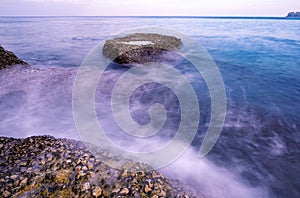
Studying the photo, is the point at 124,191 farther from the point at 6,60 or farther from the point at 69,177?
the point at 6,60

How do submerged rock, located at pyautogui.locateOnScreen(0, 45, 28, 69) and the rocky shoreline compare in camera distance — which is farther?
submerged rock, located at pyautogui.locateOnScreen(0, 45, 28, 69)

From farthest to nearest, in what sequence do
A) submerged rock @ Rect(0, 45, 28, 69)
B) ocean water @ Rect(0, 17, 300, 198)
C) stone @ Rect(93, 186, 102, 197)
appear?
1. submerged rock @ Rect(0, 45, 28, 69)
2. ocean water @ Rect(0, 17, 300, 198)
3. stone @ Rect(93, 186, 102, 197)

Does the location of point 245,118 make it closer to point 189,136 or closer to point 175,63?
point 189,136

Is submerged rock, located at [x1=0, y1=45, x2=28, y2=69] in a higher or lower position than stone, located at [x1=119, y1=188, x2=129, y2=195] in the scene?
lower

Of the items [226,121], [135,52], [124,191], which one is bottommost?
[226,121]

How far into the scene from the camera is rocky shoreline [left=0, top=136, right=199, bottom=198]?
11.1ft

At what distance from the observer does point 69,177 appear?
11.9 feet

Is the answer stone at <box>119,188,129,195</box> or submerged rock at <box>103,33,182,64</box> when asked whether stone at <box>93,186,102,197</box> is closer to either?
stone at <box>119,188,129,195</box>

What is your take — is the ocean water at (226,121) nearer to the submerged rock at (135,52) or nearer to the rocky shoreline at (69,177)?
the rocky shoreline at (69,177)

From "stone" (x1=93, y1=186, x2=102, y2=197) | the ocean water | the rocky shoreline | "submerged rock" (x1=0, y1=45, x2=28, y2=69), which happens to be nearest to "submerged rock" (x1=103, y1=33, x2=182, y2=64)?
the ocean water

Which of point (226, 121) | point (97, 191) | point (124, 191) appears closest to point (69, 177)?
point (97, 191)

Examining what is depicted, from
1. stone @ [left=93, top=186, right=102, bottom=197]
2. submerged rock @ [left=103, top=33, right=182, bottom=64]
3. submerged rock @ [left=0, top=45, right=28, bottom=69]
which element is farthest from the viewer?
submerged rock @ [left=103, top=33, right=182, bottom=64]

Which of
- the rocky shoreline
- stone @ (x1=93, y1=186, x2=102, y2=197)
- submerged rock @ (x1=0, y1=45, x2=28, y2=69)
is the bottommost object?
submerged rock @ (x1=0, y1=45, x2=28, y2=69)

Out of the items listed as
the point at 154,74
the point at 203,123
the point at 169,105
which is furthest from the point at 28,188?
the point at 154,74
